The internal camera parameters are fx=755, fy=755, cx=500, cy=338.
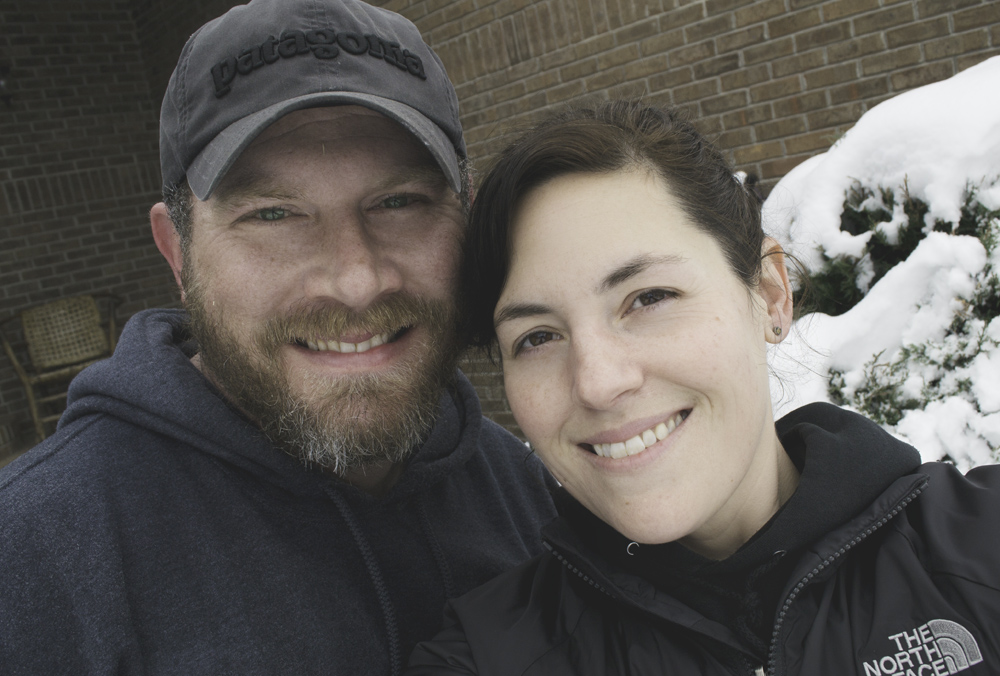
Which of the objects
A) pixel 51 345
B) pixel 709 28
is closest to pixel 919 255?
pixel 709 28

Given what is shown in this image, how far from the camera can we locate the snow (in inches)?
87.5

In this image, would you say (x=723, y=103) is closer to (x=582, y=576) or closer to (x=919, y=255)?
(x=919, y=255)

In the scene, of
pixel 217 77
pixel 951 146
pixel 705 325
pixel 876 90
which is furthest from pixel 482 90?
pixel 705 325

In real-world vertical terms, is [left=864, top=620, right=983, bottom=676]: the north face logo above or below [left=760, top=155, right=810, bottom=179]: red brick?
below

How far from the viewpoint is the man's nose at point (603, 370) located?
1229 millimetres

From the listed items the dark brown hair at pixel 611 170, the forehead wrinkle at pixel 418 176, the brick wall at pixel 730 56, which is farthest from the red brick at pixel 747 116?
the forehead wrinkle at pixel 418 176

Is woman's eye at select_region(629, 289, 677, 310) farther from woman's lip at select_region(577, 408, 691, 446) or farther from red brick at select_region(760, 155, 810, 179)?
red brick at select_region(760, 155, 810, 179)

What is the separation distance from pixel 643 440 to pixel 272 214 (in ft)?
2.72

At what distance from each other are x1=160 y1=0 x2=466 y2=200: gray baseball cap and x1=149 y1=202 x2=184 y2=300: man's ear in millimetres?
149

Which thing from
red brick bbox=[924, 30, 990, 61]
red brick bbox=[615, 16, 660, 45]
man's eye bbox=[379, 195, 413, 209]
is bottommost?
man's eye bbox=[379, 195, 413, 209]

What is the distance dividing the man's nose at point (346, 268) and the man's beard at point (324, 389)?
32 millimetres

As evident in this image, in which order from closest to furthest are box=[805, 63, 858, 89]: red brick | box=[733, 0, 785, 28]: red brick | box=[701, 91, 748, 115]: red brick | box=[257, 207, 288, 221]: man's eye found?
box=[257, 207, 288, 221]: man's eye, box=[805, 63, 858, 89]: red brick, box=[733, 0, 785, 28]: red brick, box=[701, 91, 748, 115]: red brick

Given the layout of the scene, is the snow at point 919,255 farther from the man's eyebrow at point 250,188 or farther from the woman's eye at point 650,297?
the man's eyebrow at point 250,188

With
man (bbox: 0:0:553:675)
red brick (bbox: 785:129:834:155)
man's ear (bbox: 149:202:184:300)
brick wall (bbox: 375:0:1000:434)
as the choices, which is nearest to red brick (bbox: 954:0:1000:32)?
brick wall (bbox: 375:0:1000:434)
